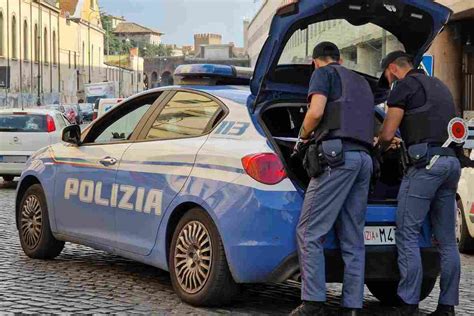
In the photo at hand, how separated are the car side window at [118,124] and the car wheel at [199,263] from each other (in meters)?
1.47

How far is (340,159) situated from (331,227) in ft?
1.52

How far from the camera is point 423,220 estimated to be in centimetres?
625

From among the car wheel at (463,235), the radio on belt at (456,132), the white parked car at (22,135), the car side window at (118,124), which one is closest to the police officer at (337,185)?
the radio on belt at (456,132)

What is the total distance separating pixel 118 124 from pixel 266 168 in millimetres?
2505

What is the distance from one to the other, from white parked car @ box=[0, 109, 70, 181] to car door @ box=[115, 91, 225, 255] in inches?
470

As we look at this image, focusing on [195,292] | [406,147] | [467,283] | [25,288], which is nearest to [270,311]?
[195,292]

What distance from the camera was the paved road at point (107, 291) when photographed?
6.59m

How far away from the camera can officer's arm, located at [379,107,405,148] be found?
6.27 metres

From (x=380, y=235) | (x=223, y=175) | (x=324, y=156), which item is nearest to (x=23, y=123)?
(x=223, y=175)

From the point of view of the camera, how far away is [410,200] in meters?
6.24

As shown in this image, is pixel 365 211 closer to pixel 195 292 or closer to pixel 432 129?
pixel 432 129

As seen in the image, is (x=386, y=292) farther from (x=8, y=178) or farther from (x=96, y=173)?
(x=8, y=178)

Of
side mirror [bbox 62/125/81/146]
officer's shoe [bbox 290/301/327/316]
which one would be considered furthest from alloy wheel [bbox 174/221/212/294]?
side mirror [bbox 62/125/81/146]

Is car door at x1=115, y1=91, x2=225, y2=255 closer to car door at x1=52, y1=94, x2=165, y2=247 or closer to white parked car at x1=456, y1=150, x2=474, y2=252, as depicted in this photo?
car door at x1=52, y1=94, x2=165, y2=247
